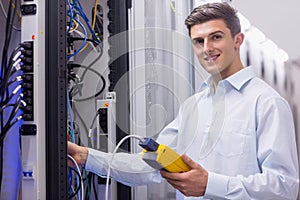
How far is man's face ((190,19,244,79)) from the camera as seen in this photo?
144cm

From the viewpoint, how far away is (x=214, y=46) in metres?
1.45

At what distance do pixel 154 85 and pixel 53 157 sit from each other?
686 millimetres

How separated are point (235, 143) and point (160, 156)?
1.62ft

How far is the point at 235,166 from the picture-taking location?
1366mm

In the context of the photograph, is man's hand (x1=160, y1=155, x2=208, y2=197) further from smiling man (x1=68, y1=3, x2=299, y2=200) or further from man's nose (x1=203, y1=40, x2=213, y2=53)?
man's nose (x1=203, y1=40, x2=213, y2=53)

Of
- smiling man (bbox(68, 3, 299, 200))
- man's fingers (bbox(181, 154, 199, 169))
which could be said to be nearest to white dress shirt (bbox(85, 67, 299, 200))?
smiling man (bbox(68, 3, 299, 200))

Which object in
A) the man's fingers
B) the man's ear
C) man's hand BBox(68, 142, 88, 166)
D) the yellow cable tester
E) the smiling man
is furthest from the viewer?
the man's ear

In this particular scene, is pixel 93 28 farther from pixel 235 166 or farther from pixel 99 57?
pixel 235 166

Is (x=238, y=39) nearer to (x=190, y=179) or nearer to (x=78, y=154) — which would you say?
(x=190, y=179)

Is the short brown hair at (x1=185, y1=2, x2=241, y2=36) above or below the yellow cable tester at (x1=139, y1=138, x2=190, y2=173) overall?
above

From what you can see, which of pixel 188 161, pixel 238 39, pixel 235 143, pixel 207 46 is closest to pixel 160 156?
pixel 188 161

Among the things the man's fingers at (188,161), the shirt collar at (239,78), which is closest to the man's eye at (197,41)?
the shirt collar at (239,78)

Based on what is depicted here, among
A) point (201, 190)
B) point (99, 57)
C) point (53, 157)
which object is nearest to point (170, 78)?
point (99, 57)

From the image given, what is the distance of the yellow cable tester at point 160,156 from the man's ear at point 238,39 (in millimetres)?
751
